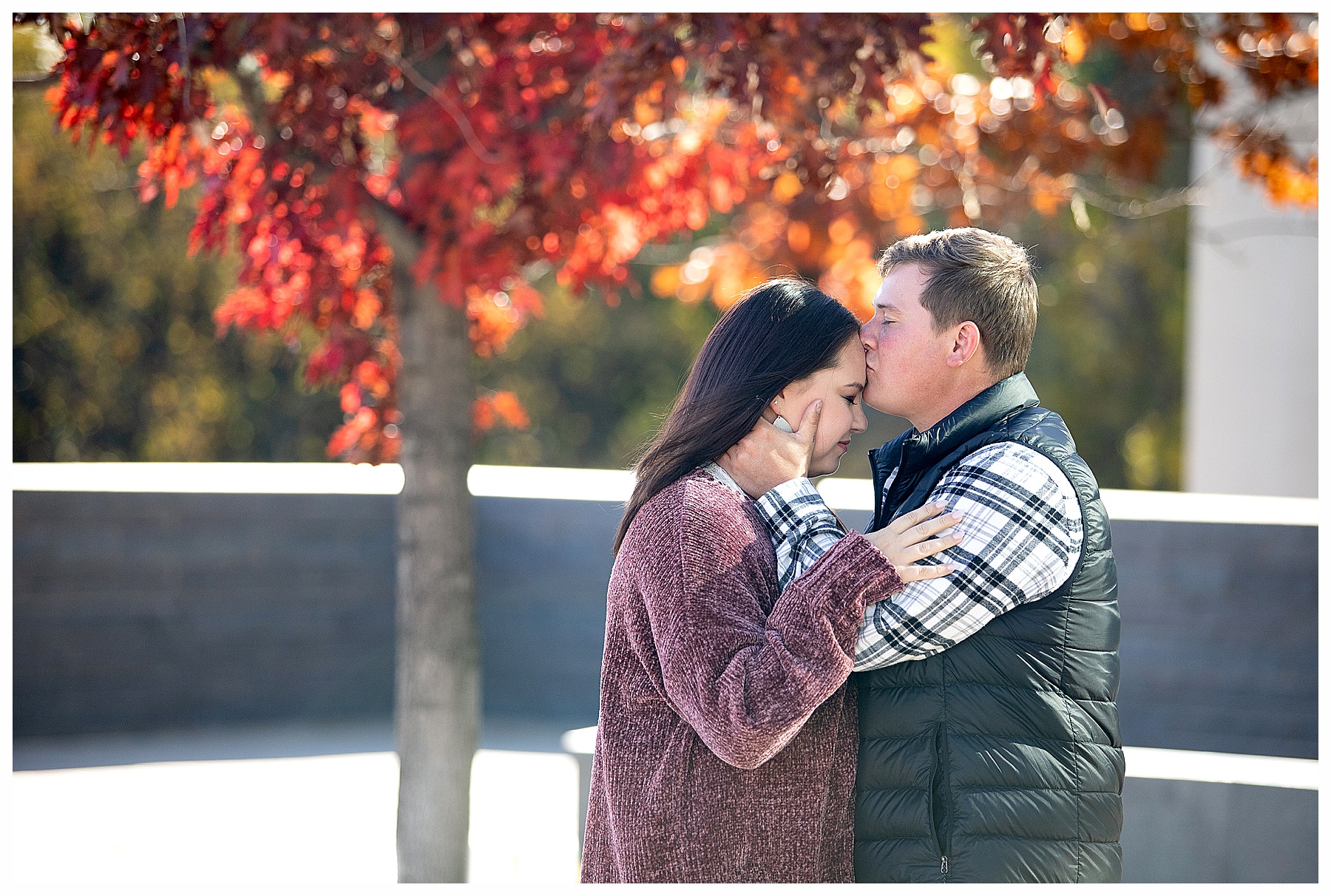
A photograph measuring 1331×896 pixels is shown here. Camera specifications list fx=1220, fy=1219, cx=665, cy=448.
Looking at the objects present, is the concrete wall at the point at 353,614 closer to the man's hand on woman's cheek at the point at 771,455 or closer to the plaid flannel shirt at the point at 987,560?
the man's hand on woman's cheek at the point at 771,455

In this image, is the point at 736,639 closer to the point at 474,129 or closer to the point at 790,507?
the point at 790,507

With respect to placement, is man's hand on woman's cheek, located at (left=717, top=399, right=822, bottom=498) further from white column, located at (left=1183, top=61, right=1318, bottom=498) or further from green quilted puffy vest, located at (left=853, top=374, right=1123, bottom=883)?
white column, located at (left=1183, top=61, right=1318, bottom=498)

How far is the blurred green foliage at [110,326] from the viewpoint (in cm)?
1473

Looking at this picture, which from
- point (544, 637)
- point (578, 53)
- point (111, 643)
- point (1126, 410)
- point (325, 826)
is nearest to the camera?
point (578, 53)

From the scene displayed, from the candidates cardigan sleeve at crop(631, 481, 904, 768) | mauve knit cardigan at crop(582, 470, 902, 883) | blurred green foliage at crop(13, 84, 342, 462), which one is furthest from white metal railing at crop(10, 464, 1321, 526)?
blurred green foliage at crop(13, 84, 342, 462)

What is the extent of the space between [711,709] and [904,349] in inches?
32.4


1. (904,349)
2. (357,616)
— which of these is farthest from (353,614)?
(904,349)

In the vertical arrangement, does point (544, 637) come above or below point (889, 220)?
below

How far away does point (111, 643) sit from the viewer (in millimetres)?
6023

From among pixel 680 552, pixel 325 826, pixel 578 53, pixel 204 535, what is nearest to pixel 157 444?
pixel 204 535

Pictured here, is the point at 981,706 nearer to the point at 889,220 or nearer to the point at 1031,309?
the point at 1031,309

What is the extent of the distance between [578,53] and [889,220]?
10.6 feet

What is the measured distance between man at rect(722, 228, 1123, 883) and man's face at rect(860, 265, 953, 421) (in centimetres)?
13

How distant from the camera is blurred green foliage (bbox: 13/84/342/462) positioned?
580 inches
